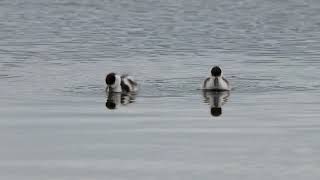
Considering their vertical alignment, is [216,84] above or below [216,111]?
above

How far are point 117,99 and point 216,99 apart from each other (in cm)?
250

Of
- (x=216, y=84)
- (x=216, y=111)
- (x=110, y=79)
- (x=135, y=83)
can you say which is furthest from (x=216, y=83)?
(x=216, y=111)

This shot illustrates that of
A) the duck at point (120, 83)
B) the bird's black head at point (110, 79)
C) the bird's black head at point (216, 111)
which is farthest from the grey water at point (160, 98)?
the bird's black head at point (110, 79)

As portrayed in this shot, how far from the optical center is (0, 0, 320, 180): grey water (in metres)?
22.7

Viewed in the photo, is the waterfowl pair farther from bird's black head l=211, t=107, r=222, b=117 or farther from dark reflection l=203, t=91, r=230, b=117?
bird's black head l=211, t=107, r=222, b=117

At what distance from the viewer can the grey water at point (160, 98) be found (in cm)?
2267

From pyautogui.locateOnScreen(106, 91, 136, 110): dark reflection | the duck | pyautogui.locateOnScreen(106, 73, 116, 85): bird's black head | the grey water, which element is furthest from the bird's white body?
pyautogui.locateOnScreen(106, 73, 116, 85): bird's black head

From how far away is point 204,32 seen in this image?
170ft

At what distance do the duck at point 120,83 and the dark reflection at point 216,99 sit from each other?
1.90 m

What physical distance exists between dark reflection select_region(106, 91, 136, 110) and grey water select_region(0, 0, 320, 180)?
2.0 inches

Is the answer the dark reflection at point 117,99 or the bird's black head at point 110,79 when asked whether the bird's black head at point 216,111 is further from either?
the bird's black head at point 110,79

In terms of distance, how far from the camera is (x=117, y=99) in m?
33.1

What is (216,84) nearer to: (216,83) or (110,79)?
(216,83)

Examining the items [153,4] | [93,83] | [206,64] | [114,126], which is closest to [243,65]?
[206,64]
